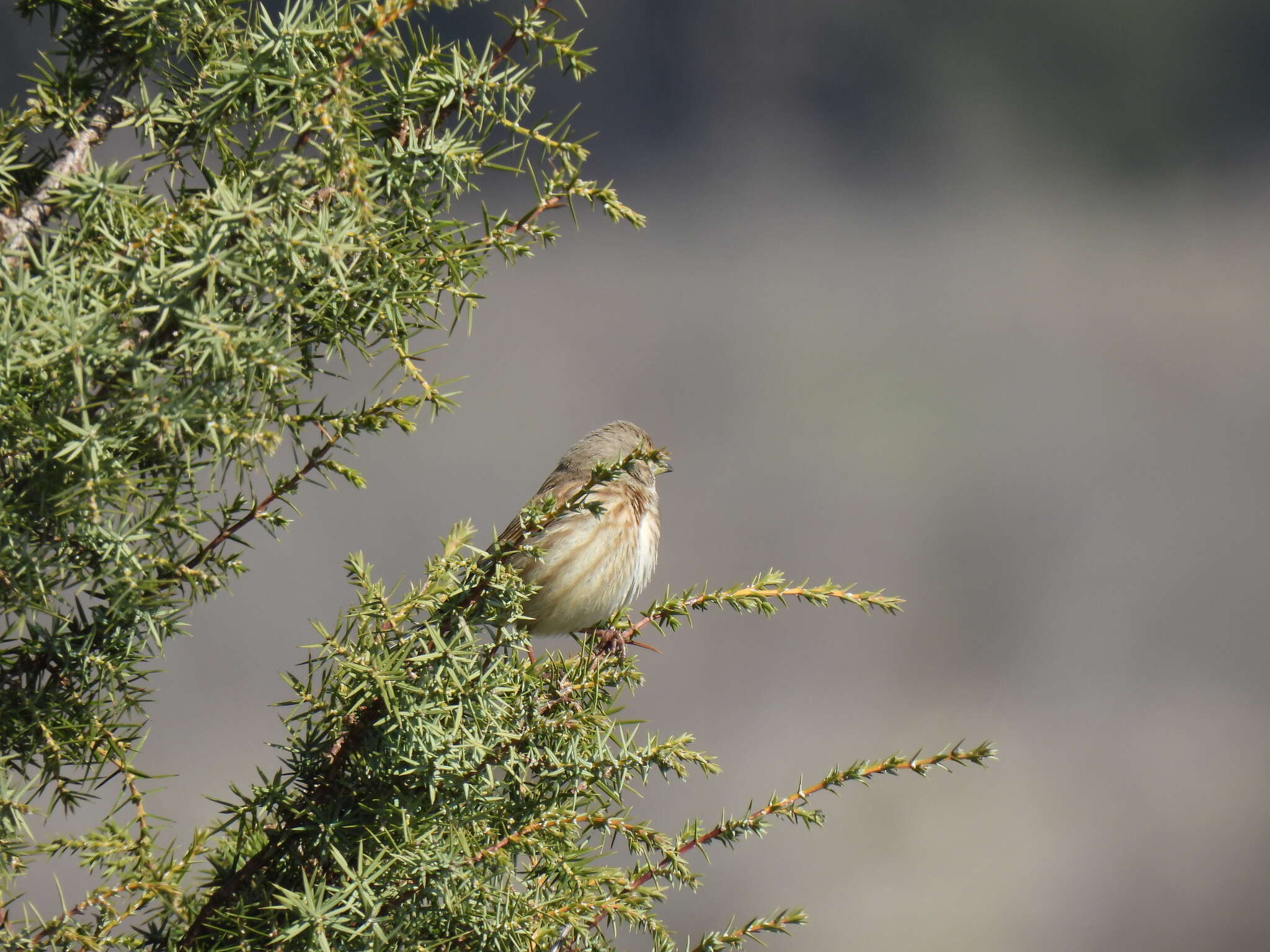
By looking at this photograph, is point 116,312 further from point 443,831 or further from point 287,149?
point 443,831

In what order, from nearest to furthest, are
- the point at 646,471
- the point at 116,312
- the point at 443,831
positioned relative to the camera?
the point at 116,312 < the point at 443,831 < the point at 646,471

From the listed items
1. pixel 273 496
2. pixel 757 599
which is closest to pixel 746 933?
pixel 757 599

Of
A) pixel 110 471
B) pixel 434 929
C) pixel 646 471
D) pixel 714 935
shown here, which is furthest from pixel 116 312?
pixel 646 471

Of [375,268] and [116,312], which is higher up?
[375,268]

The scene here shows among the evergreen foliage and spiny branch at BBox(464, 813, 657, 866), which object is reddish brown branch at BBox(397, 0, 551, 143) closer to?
the evergreen foliage

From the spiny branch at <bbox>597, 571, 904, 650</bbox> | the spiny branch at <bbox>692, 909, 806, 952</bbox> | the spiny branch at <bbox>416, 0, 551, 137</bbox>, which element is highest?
the spiny branch at <bbox>416, 0, 551, 137</bbox>

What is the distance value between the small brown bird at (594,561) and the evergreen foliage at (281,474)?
60 centimetres

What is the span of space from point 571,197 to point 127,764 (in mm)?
402

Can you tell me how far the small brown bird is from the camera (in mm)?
1260

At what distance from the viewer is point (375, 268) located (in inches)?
20.8

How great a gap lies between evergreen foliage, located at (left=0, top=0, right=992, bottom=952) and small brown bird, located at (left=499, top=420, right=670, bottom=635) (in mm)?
596

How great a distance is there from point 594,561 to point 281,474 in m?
0.69

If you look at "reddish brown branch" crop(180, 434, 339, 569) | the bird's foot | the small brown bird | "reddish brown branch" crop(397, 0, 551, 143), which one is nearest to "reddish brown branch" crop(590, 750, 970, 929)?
the bird's foot

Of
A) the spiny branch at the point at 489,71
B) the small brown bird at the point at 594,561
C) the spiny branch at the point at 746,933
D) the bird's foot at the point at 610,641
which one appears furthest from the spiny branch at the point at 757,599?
the small brown bird at the point at 594,561
